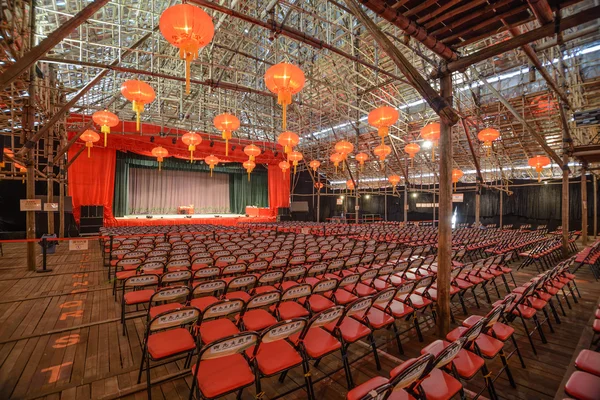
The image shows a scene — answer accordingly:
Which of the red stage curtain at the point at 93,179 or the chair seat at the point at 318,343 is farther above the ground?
the red stage curtain at the point at 93,179

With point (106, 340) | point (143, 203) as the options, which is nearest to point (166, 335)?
point (106, 340)

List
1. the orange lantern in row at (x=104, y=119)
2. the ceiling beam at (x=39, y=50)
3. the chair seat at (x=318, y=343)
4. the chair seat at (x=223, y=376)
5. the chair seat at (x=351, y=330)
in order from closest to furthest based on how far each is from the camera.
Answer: the chair seat at (x=223, y=376) < the chair seat at (x=318, y=343) < the ceiling beam at (x=39, y=50) < the chair seat at (x=351, y=330) < the orange lantern in row at (x=104, y=119)

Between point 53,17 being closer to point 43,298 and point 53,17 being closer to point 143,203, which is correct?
point 143,203

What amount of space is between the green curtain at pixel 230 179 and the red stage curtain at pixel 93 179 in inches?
71.5

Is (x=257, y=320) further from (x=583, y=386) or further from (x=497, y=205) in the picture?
(x=497, y=205)

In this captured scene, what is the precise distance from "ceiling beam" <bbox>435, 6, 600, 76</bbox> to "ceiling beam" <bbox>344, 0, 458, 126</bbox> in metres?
0.59

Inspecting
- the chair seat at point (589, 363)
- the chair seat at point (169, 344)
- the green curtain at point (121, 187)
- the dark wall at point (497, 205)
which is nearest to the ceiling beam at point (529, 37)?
the chair seat at point (589, 363)

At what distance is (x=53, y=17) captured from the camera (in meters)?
12.2

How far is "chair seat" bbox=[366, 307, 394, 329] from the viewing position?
327 centimetres

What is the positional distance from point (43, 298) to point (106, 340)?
115 inches

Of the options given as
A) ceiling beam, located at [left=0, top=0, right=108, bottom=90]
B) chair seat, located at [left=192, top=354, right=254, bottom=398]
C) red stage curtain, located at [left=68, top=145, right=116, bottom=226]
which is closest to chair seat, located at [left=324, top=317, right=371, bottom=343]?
chair seat, located at [left=192, top=354, right=254, bottom=398]

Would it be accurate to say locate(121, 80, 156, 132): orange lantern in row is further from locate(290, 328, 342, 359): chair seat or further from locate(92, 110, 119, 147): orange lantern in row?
locate(290, 328, 342, 359): chair seat

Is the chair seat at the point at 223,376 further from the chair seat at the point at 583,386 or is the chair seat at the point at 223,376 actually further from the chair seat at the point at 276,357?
the chair seat at the point at 583,386

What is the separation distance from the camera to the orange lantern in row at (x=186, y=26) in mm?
3713
